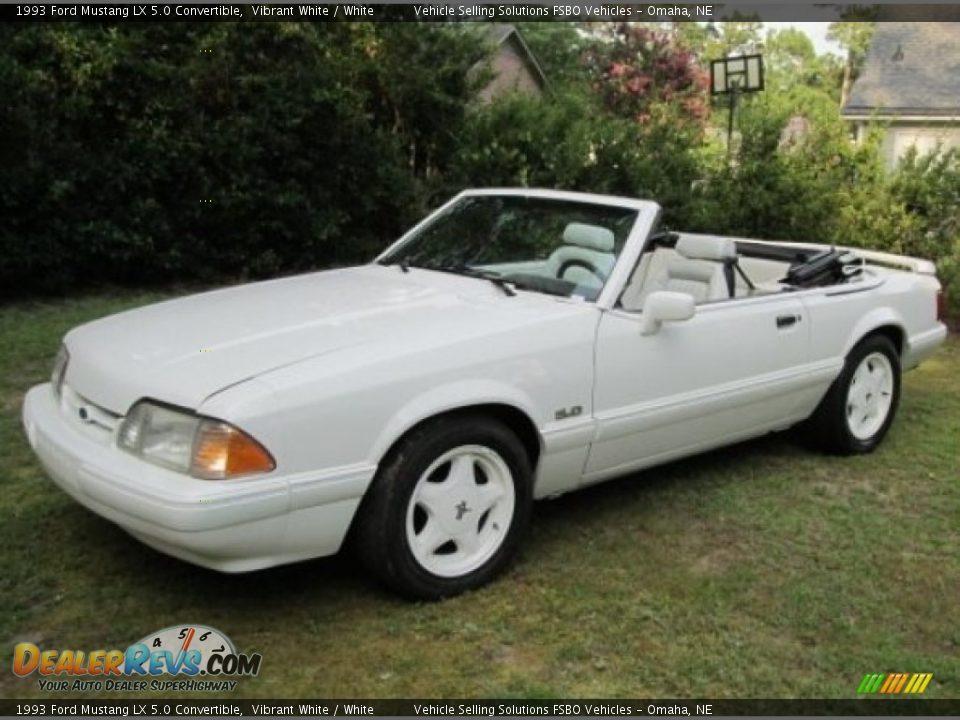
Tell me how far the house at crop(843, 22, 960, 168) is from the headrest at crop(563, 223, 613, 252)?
21990 millimetres

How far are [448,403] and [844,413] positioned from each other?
2716mm

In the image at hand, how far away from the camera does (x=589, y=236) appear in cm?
435

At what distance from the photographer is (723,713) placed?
294 cm

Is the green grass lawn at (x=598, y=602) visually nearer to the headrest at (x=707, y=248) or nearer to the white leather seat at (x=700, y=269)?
the white leather seat at (x=700, y=269)

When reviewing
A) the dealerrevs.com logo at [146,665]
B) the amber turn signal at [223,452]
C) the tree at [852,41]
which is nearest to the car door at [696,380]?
the amber turn signal at [223,452]

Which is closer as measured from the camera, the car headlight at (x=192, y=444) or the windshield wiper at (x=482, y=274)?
the car headlight at (x=192, y=444)

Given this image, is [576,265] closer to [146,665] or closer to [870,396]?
[870,396]

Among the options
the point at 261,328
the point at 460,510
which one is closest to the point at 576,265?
the point at 460,510

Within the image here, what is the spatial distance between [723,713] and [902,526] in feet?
6.15

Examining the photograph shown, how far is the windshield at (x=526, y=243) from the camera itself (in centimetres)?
420

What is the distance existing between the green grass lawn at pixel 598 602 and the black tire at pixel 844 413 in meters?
0.47

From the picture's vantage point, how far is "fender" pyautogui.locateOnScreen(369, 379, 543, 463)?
3.24 metres

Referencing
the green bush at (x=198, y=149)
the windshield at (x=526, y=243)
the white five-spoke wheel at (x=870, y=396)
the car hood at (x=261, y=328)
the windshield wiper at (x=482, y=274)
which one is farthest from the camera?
the green bush at (x=198, y=149)

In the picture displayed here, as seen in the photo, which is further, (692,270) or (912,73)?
(912,73)
